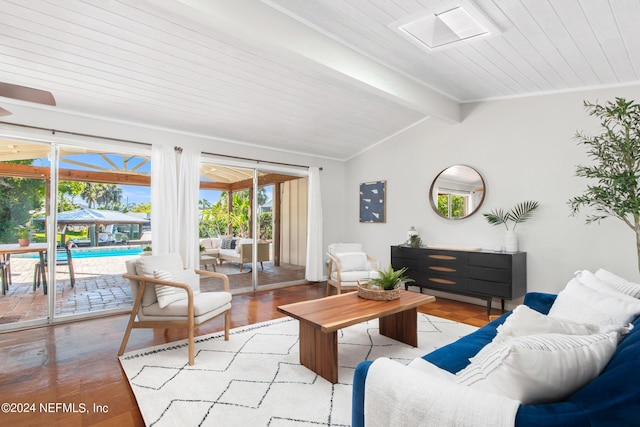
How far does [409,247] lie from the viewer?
4902 millimetres

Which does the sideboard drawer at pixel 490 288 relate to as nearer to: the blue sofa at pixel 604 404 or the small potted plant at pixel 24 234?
the blue sofa at pixel 604 404

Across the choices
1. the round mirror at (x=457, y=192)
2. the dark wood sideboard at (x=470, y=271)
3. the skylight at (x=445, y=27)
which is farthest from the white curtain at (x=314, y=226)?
the skylight at (x=445, y=27)

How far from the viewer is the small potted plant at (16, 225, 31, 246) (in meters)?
3.64

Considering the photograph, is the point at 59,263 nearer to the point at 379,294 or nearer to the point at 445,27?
the point at 379,294

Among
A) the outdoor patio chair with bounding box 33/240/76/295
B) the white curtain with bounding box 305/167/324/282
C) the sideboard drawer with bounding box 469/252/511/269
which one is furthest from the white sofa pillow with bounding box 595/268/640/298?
the outdoor patio chair with bounding box 33/240/76/295

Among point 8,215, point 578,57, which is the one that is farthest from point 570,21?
point 8,215

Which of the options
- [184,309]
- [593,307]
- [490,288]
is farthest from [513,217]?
[184,309]

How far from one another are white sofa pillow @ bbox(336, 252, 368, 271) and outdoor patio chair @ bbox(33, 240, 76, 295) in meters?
3.41

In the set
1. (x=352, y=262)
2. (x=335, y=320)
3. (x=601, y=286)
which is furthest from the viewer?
(x=352, y=262)

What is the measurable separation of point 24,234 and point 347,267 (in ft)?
12.8

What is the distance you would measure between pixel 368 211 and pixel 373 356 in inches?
135

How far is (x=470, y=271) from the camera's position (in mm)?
4211

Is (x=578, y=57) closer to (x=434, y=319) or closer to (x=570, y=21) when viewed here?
(x=570, y=21)

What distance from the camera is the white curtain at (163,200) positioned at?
4281 millimetres
